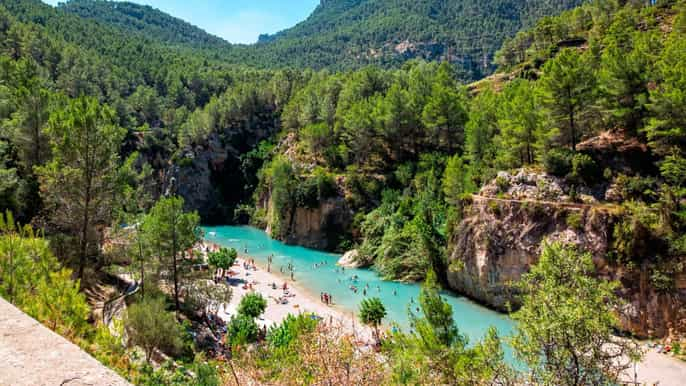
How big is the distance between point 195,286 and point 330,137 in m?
35.9

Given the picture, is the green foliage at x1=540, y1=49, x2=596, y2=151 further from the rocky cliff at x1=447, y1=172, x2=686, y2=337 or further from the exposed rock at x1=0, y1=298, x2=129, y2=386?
the exposed rock at x1=0, y1=298, x2=129, y2=386

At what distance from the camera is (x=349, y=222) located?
48031 millimetres

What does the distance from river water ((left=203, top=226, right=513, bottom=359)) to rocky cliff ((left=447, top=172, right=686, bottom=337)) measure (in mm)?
1863

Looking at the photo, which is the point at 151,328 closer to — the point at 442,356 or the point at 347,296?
the point at 442,356

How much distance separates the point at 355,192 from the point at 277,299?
1948 centimetres

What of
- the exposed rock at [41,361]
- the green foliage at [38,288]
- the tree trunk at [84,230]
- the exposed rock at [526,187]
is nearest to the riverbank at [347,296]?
the exposed rock at [526,187]

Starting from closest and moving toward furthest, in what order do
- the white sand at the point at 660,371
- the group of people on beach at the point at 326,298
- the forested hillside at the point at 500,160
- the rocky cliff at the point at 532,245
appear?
the white sand at the point at 660,371 < the rocky cliff at the point at 532,245 < the forested hillside at the point at 500,160 < the group of people on beach at the point at 326,298

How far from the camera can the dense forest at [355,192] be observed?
1045cm

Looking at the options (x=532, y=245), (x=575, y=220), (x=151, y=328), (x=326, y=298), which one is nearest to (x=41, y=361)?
(x=151, y=328)

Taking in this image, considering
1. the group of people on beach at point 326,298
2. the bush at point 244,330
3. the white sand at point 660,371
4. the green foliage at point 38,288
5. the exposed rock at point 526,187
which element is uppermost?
the exposed rock at point 526,187

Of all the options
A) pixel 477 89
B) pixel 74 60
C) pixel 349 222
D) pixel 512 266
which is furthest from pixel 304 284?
pixel 74 60

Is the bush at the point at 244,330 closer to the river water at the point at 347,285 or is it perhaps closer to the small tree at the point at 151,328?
the small tree at the point at 151,328

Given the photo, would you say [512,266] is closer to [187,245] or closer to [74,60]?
[187,245]

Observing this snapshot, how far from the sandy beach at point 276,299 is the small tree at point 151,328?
7688mm
